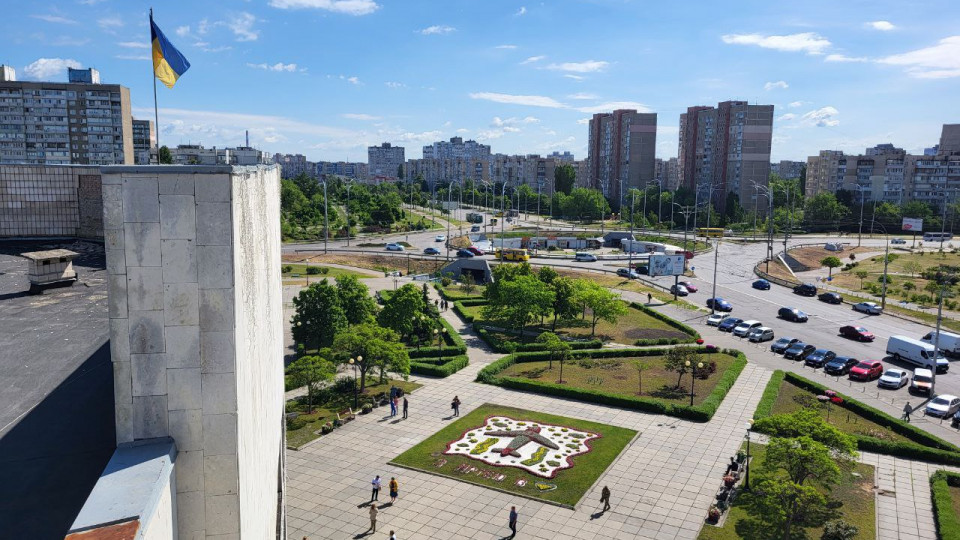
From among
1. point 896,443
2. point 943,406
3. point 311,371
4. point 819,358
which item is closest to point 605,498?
point 896,443

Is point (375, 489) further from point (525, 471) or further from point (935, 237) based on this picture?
point (935, 237)

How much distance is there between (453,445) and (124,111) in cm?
9341

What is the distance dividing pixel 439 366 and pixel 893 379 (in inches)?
1112

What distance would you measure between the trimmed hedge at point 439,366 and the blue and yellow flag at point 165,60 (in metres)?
29.9

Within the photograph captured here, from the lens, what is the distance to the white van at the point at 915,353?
44.1 m

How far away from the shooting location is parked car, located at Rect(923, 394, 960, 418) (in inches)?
1409

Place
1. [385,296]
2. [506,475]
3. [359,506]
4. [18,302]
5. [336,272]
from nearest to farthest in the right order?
[18,302], [359,506], [506,475], [385,296], [336,272]

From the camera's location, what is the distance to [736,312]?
61531 millimetres

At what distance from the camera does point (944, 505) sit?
25438mm

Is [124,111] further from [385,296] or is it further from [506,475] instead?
[506,475]

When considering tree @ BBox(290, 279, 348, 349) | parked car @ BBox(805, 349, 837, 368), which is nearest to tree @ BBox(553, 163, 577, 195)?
parked car @ BBox(805, 349, 837, 368)

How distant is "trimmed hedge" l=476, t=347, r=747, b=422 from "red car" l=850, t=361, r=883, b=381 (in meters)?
6.54

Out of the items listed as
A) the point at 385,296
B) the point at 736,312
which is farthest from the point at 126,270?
the point at 736,312

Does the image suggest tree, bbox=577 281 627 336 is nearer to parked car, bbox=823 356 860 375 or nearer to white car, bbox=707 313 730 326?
white car, bbox=707 313 730 326
